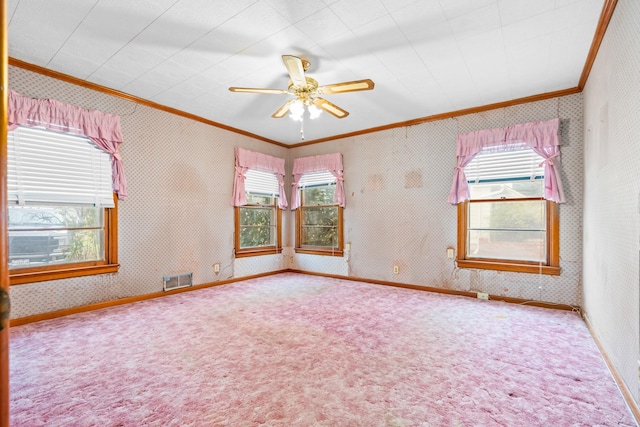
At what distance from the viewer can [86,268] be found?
3.29 m

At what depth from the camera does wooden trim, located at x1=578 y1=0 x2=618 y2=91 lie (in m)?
2.07

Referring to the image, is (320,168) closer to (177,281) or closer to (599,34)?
(177,281)

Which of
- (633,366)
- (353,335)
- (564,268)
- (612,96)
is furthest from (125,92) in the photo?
(564,268)

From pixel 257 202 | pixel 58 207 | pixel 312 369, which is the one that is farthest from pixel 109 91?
pixel 312 369

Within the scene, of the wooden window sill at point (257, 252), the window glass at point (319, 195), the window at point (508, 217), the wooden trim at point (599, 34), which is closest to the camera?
the wooden trim at point (599, 34)

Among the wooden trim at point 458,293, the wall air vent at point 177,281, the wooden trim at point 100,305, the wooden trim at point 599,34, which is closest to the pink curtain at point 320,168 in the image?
the wooden trim at point 458,293

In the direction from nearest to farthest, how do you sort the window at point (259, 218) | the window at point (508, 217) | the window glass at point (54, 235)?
the window glass at point (54, 235)
the window at point (508, 217)
the window at point (259, 218)

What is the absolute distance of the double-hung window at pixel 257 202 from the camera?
4.97 m

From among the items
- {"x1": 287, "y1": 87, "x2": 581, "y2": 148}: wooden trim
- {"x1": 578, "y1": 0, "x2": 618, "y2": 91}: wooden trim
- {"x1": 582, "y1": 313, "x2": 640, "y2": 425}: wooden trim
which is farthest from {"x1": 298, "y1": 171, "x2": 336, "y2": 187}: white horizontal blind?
{"x1": 582, "y1": 313, "x2": 640, "y2": 425}: wooden trim

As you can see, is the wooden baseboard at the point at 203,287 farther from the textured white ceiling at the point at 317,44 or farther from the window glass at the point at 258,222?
the textured white ceiling at the point at 317,44

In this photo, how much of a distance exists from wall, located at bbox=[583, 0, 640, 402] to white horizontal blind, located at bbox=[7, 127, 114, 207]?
15.3 feet

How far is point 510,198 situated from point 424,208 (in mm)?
1087

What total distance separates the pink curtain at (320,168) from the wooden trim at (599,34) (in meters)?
3.27

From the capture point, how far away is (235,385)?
1.90 meters
